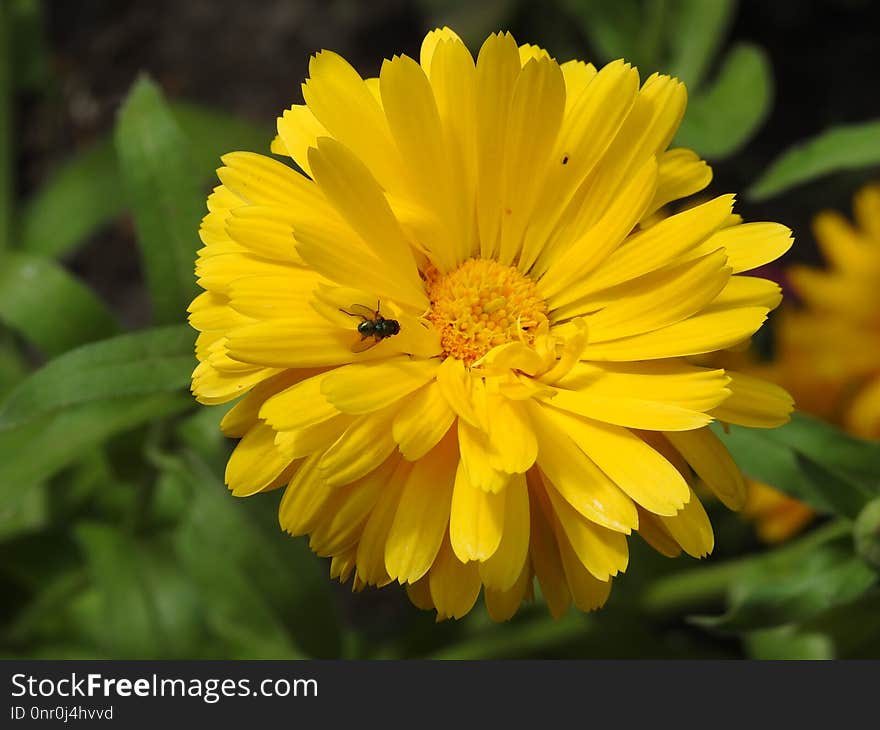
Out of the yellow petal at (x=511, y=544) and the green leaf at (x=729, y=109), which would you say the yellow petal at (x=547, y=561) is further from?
the green leaf at (x=729, y=109)

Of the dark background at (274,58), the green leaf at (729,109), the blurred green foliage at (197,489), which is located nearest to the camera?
the blurred green foliage at (197,489)

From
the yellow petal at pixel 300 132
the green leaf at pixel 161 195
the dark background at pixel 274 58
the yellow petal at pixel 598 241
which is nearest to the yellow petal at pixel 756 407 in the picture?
the yellow petal at pixel 598 241

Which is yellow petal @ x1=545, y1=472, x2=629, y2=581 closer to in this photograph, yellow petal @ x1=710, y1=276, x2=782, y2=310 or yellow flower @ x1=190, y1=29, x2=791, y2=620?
yellow flower @ x1=190, y1=29, x2=791, y2=620

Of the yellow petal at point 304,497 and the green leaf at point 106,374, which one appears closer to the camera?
the yellow petal at point 304,497

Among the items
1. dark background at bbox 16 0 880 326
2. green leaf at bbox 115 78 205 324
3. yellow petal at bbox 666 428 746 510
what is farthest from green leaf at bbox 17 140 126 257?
yellow petal at bbox 666 428 746 510

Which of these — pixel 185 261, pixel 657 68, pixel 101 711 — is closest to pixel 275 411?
pixel 185 261

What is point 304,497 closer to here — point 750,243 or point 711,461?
point 711,461
